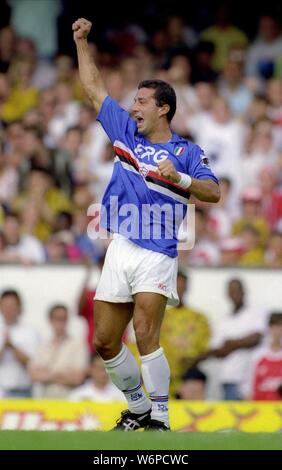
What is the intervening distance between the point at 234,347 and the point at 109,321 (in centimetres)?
562

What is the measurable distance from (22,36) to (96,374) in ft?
24.7

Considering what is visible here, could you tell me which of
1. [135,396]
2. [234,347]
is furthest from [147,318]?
[234,347]

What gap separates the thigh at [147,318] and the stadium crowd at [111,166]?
4.91 m

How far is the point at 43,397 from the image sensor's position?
1600 cm

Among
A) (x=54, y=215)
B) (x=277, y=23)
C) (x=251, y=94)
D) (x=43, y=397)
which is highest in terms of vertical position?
(x=277, y=23)

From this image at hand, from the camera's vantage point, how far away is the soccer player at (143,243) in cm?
1064

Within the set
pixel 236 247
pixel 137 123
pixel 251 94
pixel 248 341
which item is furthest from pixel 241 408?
pixel 251 94

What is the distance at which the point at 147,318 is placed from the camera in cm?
1059

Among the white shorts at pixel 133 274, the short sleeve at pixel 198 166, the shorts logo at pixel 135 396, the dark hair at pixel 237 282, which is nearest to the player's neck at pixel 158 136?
the short sleeve at pixel 198 166

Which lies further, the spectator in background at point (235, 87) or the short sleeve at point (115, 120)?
the spectator in background at point (235, 87)

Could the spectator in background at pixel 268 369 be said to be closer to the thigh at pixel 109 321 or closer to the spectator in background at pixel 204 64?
the thigh at pixel 109 321

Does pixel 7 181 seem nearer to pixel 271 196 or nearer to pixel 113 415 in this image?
pixel 271 196

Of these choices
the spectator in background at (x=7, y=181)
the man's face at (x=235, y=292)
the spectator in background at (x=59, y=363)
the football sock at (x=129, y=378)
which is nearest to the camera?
the football sock at (x=129, y=378)

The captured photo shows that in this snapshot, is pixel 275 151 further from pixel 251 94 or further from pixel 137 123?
pixel 137 123
